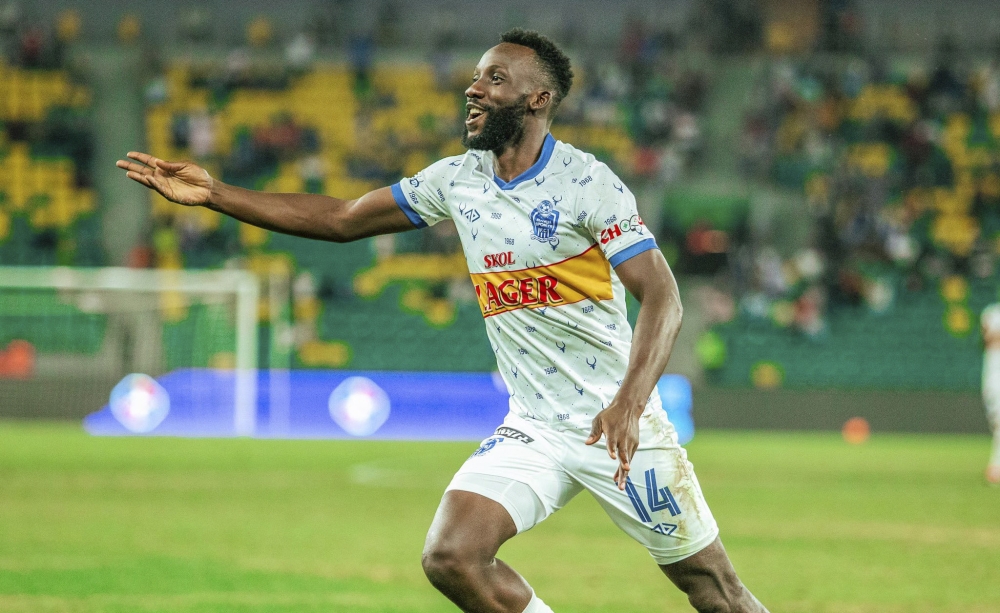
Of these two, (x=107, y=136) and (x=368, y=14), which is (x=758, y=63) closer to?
(x=368, y=14)

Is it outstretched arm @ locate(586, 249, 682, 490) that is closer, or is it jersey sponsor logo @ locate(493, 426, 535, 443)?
outstretched arm @ locate(586, 249, 682, 490)

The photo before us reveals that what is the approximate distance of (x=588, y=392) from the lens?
4.79m

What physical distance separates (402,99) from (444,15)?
7.83 feet

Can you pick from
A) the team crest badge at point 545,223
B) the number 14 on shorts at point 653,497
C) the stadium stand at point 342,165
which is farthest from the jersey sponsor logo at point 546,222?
the stadium stand at point 342,165

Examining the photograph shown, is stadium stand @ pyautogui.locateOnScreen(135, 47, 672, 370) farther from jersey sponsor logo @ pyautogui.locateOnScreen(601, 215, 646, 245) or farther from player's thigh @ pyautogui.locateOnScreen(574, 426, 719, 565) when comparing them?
jersey sponsor logo @ pyautogui.locateOnScreen(601, 215, 646, 245)

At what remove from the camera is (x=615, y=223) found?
454 cm

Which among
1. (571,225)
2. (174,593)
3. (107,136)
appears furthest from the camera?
(107,136)

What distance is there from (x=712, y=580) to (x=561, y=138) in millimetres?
22677

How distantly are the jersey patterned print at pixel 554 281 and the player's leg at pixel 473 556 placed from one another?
1.48ft

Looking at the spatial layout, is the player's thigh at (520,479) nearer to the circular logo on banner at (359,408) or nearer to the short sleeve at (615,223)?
the short sleeve at (615,223)

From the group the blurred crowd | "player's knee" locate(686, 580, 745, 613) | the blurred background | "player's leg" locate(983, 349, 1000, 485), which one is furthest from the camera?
the blurred crowd

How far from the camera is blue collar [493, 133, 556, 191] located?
4.86 m

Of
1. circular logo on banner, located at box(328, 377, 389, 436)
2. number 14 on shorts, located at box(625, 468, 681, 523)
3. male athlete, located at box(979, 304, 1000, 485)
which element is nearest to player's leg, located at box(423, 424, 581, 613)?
number 14 on shorts, located at box(625, 468, 681, 523)

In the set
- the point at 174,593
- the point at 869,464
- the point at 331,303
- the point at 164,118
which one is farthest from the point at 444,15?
the point at 174,593
